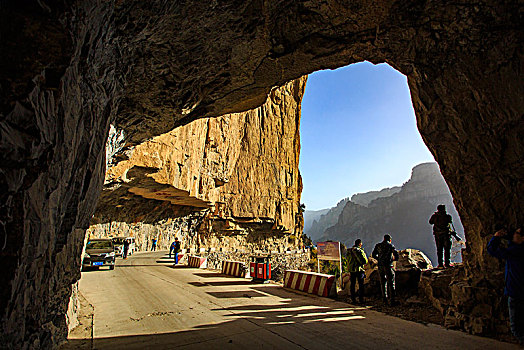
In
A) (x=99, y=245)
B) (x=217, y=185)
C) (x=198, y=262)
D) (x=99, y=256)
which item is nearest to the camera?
(x=99, y=256)

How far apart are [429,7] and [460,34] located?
89 cm

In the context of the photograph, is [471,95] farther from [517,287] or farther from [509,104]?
[517,287]

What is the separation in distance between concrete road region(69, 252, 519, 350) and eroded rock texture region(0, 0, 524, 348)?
1.05 m

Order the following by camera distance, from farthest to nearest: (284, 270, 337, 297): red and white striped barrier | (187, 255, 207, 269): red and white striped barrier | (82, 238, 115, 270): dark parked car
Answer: (187, 255, 207, 269): red and white striped barrier
(82, 238, 115, 270): dark parked car
(284, 270, 337, 297): red and white striped barrier

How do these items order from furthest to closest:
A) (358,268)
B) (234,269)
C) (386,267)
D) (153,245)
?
(153,245), (234,269), (358,268), (386,267)

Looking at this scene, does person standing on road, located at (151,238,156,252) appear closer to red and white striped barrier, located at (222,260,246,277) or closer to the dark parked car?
the dark parked car

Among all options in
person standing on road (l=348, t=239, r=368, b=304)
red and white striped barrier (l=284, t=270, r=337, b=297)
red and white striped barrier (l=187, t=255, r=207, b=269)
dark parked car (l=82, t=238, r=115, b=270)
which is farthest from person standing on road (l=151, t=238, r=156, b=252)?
person standing on road (l=348, t=239, r=368, b=304)

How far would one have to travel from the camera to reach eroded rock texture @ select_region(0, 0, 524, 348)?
2514 mm

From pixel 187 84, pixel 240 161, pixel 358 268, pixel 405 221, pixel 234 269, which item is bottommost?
pixel 234 269

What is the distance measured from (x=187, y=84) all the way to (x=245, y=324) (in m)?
6.24

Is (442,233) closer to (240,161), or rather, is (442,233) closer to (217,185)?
(217,185)

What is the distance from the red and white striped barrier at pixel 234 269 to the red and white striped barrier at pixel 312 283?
345 cm

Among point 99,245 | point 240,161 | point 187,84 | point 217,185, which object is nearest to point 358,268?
point 187,84

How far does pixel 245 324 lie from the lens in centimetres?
592
